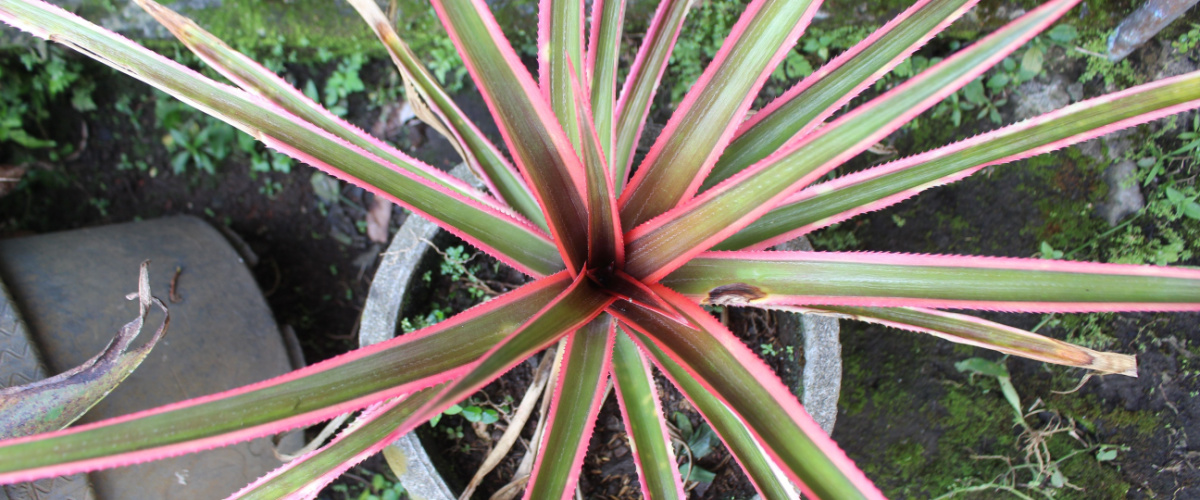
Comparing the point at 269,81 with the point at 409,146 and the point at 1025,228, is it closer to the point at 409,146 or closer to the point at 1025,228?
the point at 409,146

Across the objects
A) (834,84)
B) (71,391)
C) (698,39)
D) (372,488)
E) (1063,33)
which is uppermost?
(1063,33)

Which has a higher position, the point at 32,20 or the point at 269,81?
the point at 269,81

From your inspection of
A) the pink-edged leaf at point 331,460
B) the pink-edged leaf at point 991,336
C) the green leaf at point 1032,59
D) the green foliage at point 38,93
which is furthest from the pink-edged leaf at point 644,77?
the green foliage at point 38,93

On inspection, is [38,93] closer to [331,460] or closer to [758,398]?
[331,460]

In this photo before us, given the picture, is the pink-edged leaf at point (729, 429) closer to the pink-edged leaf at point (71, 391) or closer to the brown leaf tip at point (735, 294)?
the brown leaf tip at point (735, 294)

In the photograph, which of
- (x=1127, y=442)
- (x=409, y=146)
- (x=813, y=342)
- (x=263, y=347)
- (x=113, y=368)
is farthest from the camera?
(x=409, y=146)

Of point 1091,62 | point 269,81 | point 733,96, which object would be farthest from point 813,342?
point 1091,62

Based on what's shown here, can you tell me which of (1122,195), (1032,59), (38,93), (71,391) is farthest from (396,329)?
(1122,195)
